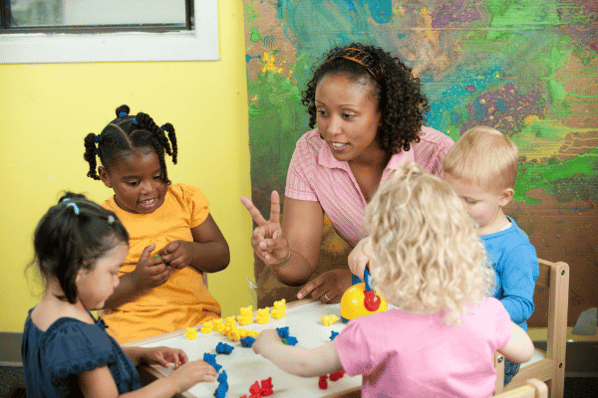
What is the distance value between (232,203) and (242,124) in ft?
1.31

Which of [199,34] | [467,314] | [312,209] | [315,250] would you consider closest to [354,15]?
[199,34]

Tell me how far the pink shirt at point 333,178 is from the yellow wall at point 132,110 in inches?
23.6

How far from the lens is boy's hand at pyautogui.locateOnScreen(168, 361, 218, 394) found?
46.8 inches

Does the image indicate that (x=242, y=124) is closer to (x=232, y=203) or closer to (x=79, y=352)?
(x=232, y=203)

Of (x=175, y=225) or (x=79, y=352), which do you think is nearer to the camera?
(x=79, y=352)

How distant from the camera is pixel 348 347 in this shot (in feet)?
3.50

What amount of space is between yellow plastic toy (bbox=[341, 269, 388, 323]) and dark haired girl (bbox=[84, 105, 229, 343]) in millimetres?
617

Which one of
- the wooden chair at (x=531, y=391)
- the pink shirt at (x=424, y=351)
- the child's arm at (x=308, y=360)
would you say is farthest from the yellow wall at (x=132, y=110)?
the wooden chair at (x=531, y=391)

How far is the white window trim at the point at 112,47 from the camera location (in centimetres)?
248

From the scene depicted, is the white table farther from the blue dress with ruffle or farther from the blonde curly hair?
the blonde curly hair

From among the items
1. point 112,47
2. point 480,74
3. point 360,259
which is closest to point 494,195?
point 360,259

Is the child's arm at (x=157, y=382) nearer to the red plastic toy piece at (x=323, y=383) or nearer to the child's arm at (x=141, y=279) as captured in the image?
the red plastic toy piece at (x=323, y=383)

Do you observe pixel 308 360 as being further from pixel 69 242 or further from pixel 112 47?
pixel 112 47

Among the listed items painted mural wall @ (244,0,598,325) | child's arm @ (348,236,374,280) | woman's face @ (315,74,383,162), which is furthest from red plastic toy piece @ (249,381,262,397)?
painted mural wall @ (244,0,598,325)
